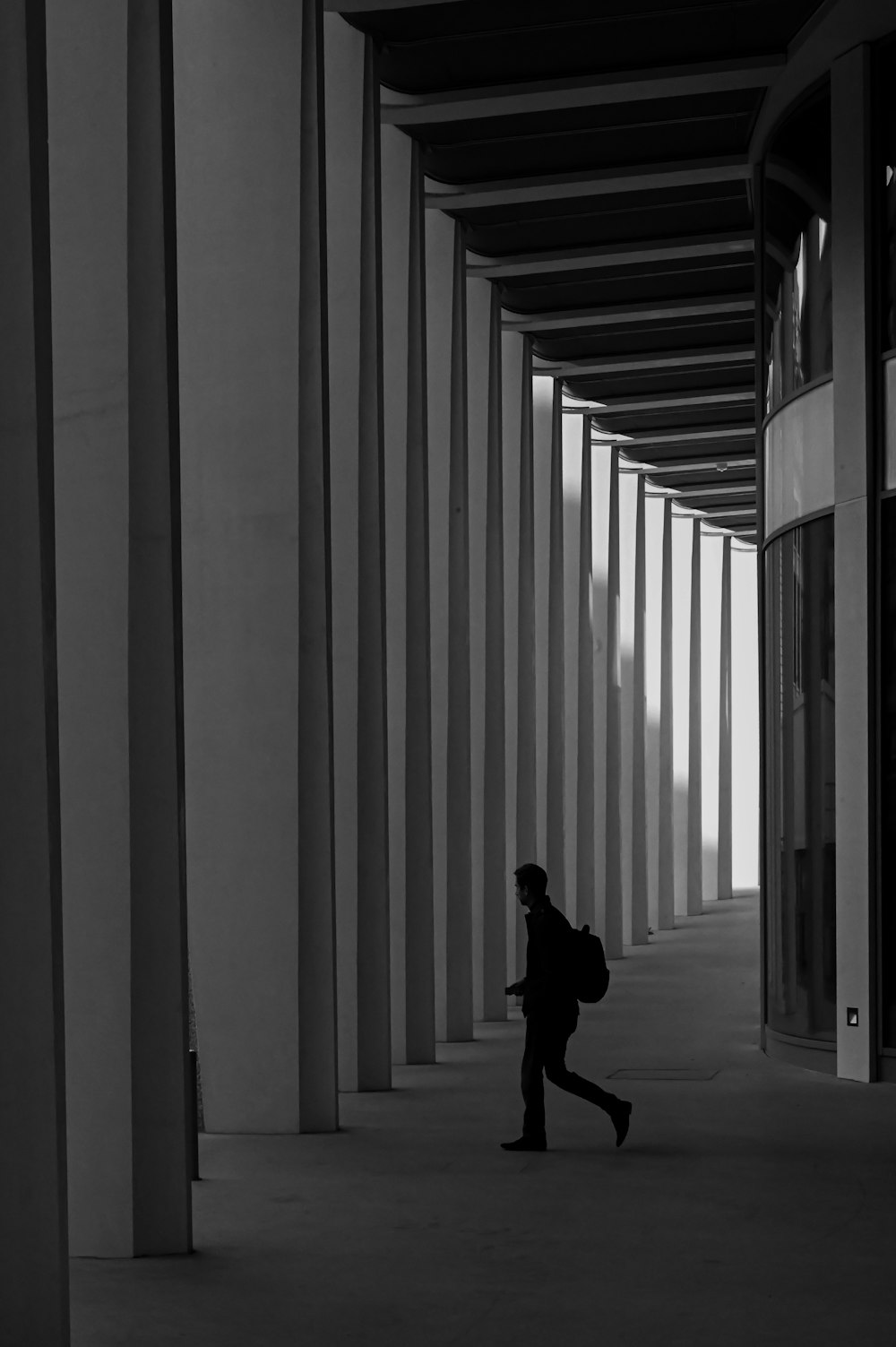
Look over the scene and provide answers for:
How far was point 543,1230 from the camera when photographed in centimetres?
888

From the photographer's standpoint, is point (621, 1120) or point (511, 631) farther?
point (511, 631)

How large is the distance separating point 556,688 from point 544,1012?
13994mm

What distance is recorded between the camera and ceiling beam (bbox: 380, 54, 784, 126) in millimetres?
15586

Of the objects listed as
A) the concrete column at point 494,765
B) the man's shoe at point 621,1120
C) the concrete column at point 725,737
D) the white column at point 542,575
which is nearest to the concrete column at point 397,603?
the concrete column at point 494,765

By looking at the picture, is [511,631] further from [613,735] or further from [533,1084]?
[533,1084]

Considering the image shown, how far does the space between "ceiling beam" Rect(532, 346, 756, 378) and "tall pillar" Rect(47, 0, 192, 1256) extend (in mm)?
16720

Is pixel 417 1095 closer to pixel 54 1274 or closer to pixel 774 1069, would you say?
pixel 774 1069

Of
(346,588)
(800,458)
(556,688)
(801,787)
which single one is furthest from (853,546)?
(556,688)

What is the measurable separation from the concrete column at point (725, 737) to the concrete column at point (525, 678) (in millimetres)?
18829

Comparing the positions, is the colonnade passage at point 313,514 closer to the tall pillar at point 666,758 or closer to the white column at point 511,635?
the white column at point 511,635

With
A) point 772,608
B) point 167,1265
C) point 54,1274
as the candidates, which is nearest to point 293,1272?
point 167,1265

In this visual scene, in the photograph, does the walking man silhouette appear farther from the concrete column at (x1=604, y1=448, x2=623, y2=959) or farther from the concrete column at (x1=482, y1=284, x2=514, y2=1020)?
the concrete column at (x1=604, y1=448, x2=623, y2=959)

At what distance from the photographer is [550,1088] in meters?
14.0

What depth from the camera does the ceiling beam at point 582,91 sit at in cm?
1559
